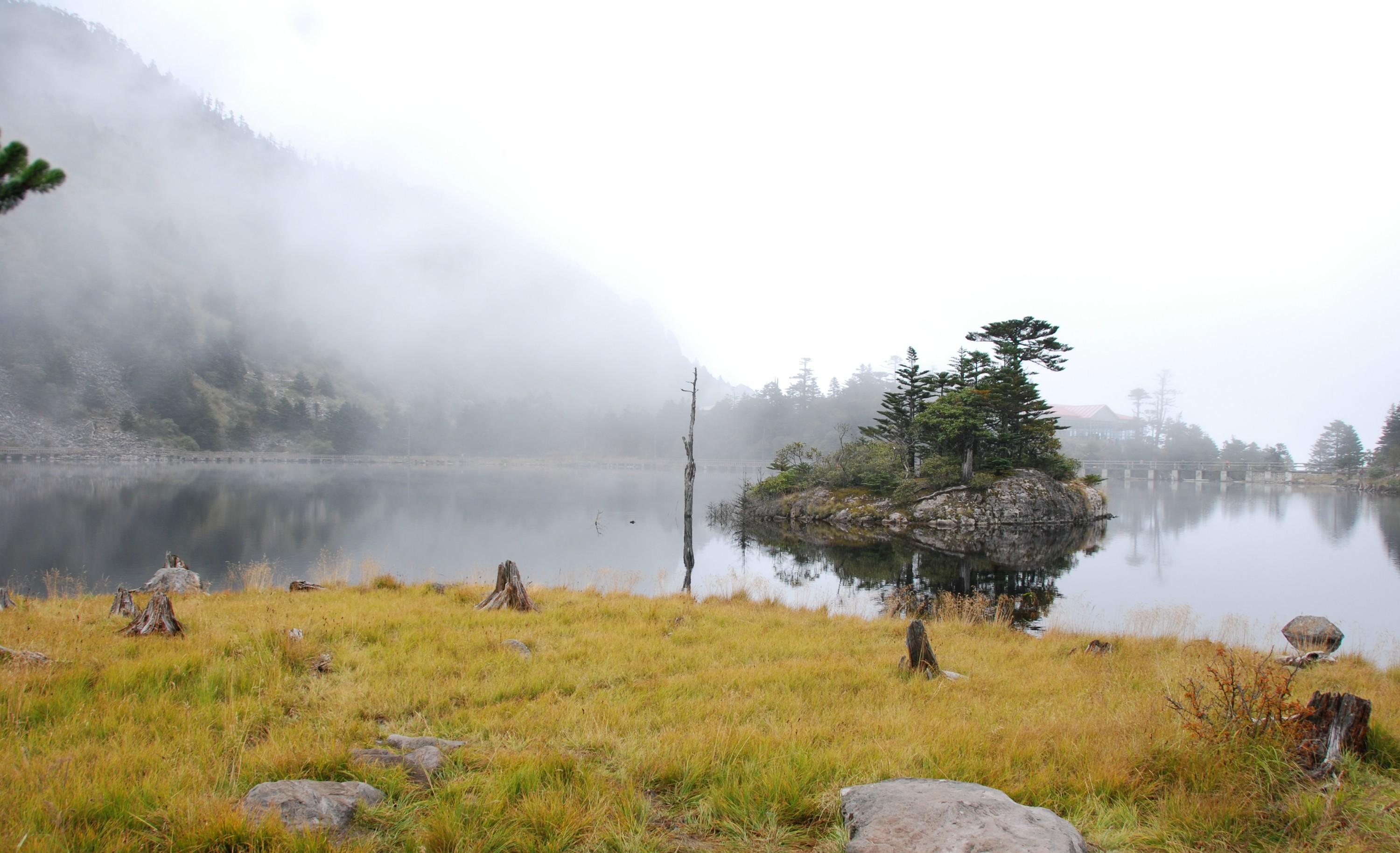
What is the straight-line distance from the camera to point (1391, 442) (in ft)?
239

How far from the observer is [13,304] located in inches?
4530

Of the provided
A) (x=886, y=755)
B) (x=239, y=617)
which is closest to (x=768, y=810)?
(x=886, y=755)

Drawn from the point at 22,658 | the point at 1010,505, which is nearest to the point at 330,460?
the point at 1010,505

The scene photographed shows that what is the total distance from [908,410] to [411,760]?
46.4m

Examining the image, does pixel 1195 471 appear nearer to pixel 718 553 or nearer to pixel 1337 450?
pixel 1337 450

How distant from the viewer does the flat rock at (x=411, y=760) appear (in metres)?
4.26

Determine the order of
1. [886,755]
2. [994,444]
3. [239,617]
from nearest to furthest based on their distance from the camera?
[886,755] < [239,617] < [994,444]

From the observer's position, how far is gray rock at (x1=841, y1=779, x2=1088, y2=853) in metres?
3.17

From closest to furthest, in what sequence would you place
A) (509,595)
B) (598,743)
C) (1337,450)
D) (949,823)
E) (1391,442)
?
(949,823) → (598,743) → (509,595) → (1391,442) → (1337,450)

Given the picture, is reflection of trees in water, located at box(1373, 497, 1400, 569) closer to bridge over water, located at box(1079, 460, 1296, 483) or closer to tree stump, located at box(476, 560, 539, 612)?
bridge over water, located at box(1079, 460, 1296, 483)

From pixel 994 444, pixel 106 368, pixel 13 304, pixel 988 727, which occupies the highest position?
pixel 13 304

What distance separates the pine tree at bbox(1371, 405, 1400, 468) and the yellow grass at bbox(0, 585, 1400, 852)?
9552 cm

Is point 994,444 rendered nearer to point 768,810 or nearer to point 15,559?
point 768,810

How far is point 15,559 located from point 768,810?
28.1m
